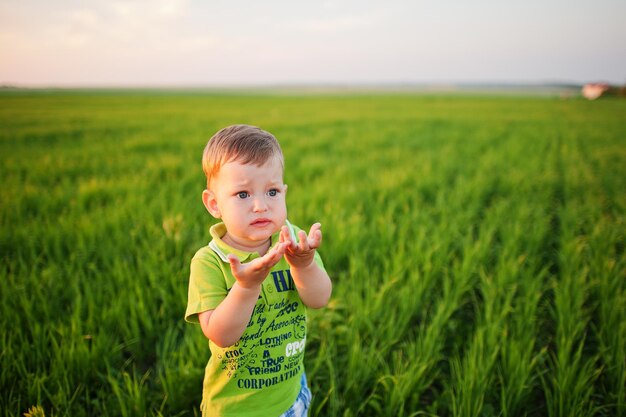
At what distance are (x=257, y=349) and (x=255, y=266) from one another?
41 cm

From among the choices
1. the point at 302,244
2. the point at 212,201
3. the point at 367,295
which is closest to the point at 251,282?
the point at 302,244

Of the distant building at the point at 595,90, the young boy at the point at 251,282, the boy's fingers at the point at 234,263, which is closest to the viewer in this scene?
the boy's fingers at the point at 234,263

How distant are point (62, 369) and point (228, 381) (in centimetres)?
102

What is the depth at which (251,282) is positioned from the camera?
78 centimetres

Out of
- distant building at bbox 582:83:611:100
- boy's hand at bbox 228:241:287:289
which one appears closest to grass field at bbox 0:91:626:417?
boy's hand at bbox 228:241:287:289

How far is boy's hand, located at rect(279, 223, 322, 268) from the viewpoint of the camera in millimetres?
784

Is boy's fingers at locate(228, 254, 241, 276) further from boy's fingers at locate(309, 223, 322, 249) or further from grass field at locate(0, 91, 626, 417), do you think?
grass field at locate(0, 91, 626, 417)

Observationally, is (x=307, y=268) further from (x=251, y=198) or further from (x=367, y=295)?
(x=367, y=295)

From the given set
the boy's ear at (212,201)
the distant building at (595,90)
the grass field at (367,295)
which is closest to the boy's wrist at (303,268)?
the boy's ear at (212,201)

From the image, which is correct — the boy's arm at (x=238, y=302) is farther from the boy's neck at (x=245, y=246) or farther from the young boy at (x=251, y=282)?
the boy's neck at (x=245, y=246)

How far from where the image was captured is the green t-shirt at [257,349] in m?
0.94

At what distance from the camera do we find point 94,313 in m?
1.92

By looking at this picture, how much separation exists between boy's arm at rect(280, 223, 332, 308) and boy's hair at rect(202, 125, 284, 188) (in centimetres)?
20

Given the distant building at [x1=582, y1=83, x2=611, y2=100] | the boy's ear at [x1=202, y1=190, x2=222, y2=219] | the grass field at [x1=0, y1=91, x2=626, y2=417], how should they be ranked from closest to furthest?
the boy's ear at [x1=202, y1=190, x2=222, y2=219], the grass field at [x1=0, y1=91, x2=626, y2=417], the distant building at [x1=582, y1=83, x2=611, y2=100]
